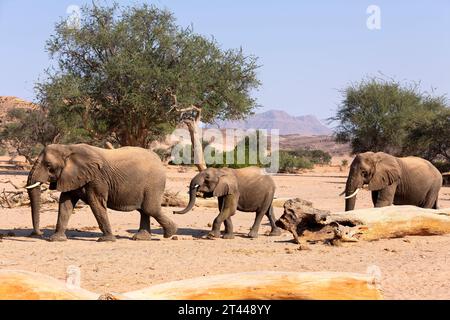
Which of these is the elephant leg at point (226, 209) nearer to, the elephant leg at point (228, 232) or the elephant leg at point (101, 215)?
the elephant leg at point (228, 232)

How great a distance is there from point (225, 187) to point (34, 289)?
331 inches

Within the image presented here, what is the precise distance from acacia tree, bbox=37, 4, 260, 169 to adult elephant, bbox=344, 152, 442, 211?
671 inches

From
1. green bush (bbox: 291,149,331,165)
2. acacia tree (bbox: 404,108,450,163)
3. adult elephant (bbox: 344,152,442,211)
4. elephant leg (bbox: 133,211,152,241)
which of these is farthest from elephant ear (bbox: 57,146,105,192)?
green bush (bbox: 291,149,331,165)

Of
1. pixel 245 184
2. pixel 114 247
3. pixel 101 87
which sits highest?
pixel 101 87

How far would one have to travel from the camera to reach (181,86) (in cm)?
3291

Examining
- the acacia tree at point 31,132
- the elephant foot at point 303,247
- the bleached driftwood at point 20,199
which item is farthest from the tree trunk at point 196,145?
the elephant foot at point 303,247

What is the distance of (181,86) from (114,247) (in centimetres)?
2135

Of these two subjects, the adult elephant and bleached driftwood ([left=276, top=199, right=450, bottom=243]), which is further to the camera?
the adult elephant

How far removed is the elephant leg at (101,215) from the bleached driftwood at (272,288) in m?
7.19

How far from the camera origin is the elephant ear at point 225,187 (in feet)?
45.4

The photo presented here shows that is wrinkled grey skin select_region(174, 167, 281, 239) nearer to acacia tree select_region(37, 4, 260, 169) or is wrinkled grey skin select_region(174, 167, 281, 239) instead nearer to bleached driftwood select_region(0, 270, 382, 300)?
bleached driftwood select_region(0, 270, 382, 300)

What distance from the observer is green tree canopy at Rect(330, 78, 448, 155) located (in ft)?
160
